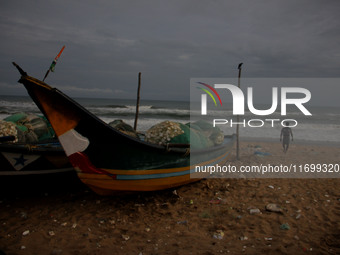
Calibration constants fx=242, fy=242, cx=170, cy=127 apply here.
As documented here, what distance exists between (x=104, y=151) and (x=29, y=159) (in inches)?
66.2

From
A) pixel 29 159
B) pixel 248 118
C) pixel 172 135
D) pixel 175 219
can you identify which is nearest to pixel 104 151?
pixel 172 135

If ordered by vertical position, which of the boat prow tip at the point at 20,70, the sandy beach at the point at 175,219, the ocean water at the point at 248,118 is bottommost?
the sandy beach at the point at 175,219

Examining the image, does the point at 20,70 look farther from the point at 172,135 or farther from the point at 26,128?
the point at 26,128

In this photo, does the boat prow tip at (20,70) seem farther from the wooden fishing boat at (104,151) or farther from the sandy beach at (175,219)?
the sandy beach at (175,219)

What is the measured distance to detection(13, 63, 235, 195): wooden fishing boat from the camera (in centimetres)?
409

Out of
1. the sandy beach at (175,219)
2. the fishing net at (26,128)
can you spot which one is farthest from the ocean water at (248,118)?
the fishing net at (26,128)

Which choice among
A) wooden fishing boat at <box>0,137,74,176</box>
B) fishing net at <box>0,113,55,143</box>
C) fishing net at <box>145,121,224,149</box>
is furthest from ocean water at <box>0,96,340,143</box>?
wooden fishing boat at <box>0,137,74,176</box>

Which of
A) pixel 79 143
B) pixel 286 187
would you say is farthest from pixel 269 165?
→ pixel 79 143

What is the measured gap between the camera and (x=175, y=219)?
4426mm

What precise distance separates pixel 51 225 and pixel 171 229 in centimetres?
211

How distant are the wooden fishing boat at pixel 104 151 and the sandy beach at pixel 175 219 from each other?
22.8 inches

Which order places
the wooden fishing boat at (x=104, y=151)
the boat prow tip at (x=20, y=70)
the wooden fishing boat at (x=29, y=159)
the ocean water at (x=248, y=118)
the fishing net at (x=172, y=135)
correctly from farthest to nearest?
the ocean water at (x=248, y=118), the fishing net at (x=172, y=135), the wooden fishing boat at (x=29, y=159), the wooden fishing boat at (x=104, y=151), the boat prow tip at (x=20, y=70)

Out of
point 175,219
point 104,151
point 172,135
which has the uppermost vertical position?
point 172,135

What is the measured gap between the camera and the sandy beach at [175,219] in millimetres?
3586
